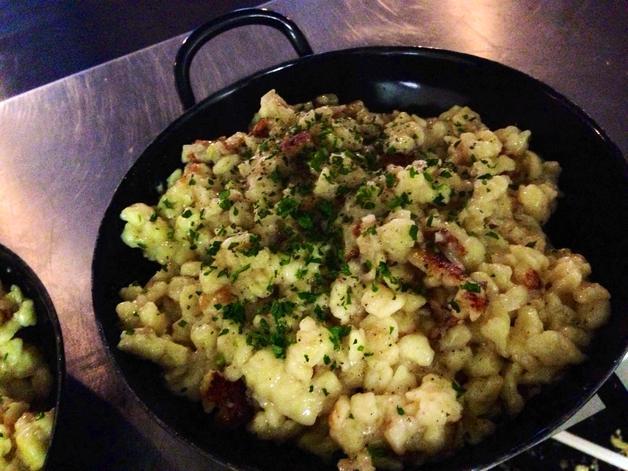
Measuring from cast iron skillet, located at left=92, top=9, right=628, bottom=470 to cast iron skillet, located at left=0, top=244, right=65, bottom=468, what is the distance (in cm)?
12

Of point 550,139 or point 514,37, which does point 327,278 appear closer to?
point 550,139

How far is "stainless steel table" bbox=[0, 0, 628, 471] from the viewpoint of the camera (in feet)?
6.09

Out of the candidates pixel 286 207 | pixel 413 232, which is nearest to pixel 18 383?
pixel 286 207

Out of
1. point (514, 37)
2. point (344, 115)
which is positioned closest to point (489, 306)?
point (344, 115)

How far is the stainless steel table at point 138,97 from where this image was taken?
6.09ft

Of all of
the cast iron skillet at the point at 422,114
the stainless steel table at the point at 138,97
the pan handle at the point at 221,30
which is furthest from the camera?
the stainless steel table at the point at 138,97

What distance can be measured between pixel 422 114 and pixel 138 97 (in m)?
1.12

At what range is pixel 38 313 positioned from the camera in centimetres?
143

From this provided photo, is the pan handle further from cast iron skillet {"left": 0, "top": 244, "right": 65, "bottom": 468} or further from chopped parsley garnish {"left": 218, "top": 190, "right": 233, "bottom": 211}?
cast iron skillet {"left": 0, "top": 244, "right": 65, "bottom": 468}

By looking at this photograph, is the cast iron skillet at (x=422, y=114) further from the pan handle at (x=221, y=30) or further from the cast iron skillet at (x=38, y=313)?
the cast iron skillet at (x=38, y=313)

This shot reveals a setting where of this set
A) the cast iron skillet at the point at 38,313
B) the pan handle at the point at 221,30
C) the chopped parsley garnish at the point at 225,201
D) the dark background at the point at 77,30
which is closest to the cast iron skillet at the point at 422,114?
the pan handle at the point at 221,30

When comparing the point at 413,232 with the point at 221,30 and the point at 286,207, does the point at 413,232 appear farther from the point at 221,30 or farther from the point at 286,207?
→ the point at 221,30

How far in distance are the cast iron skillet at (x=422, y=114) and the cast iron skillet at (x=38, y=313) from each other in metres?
0.12

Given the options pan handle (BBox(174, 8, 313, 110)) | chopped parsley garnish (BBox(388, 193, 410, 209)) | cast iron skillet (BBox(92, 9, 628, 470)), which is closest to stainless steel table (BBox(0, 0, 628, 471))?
cast iron skillet (BBox(92, 9, 628, 470))
